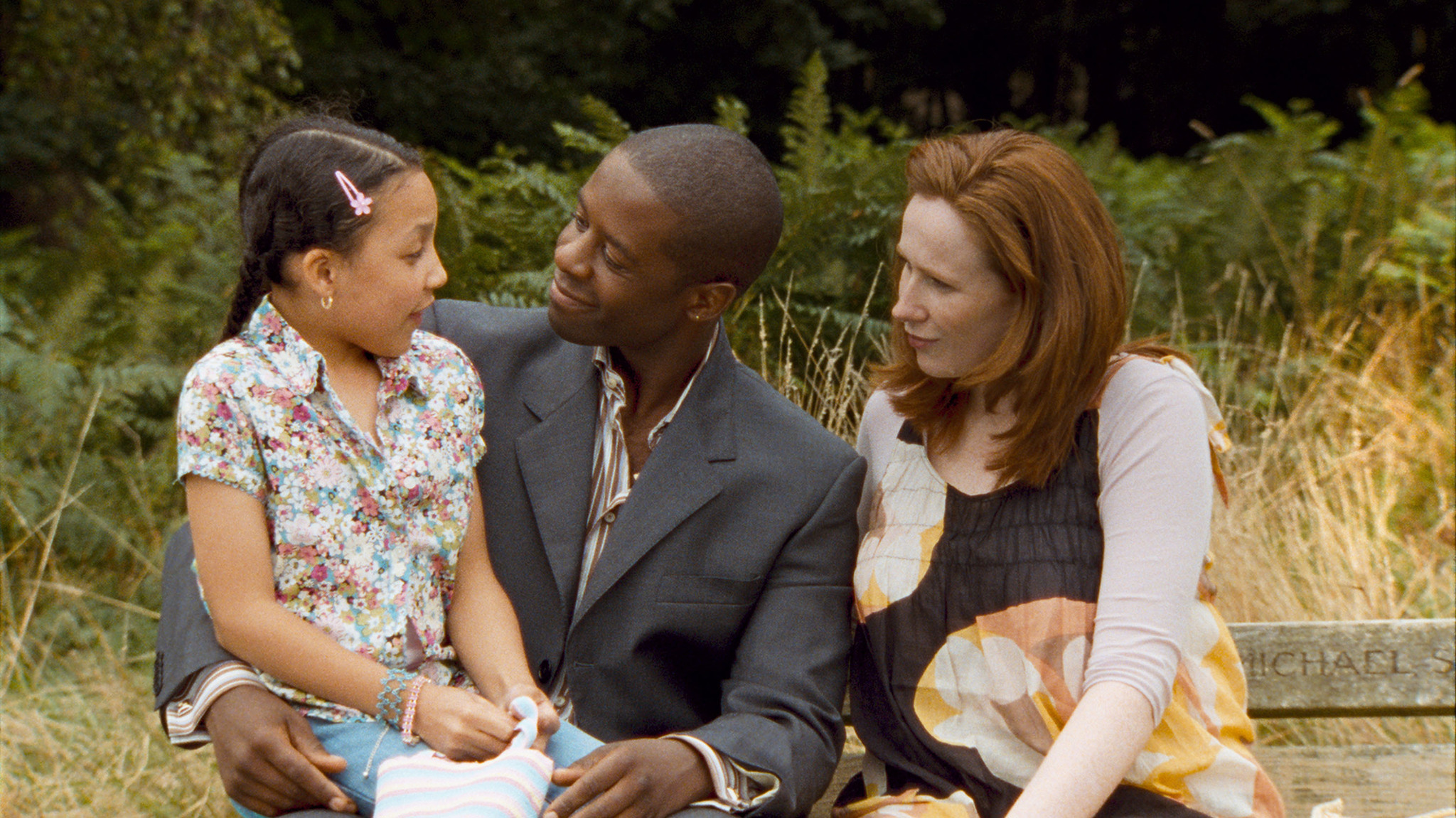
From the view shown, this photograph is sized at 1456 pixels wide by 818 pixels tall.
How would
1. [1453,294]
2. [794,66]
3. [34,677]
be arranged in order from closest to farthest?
1. [34,677]
2. [1453,294]
3. [794,66]

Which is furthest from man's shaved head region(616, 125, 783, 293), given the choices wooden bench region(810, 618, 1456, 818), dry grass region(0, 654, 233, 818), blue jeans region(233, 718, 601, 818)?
dry grass region(0, 654, 233, 818)

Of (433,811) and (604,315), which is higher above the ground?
(604,315)

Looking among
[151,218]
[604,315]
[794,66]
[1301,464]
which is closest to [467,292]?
[604,315]

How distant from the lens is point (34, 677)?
12.9 feet

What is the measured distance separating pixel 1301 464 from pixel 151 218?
5973 millimetres

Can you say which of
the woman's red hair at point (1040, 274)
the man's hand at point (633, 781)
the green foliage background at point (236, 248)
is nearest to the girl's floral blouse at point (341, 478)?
the man's hand at point (633, 781)

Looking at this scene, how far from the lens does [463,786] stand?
188 centimetres

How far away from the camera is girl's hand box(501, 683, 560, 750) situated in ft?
6.76

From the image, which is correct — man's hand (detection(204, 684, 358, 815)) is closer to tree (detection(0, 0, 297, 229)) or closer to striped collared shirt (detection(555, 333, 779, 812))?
striped collared shirt (detection(555, 333, 779, 812))

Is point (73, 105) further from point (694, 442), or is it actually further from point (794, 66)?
point (694, 442)

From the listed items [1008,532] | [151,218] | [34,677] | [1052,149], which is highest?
[1052,149]

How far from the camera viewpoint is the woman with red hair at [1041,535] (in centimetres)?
210

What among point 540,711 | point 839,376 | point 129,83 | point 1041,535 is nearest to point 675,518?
point 540,711

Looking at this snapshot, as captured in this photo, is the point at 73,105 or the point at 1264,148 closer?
the point at 1264,148
